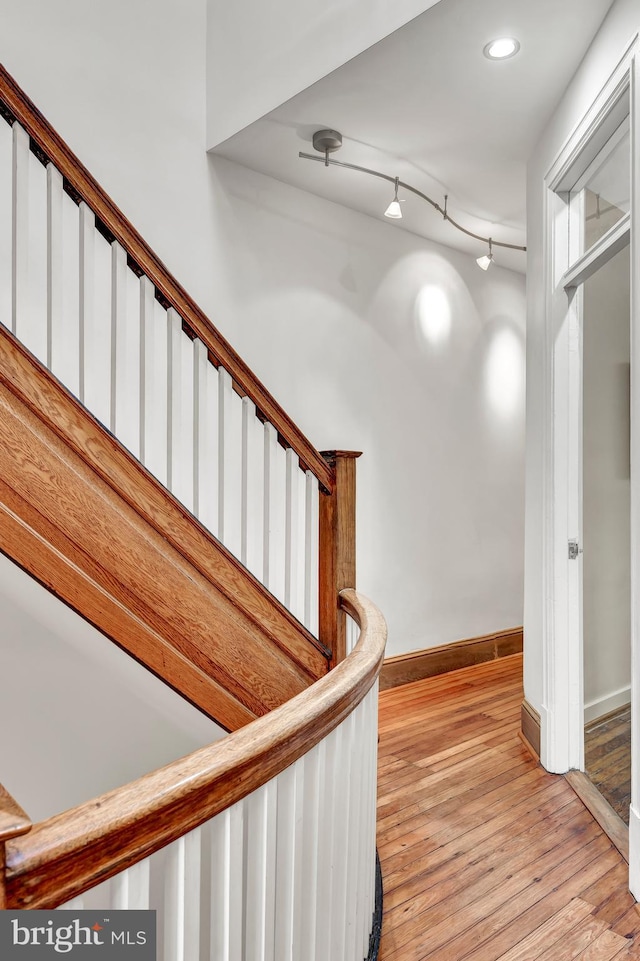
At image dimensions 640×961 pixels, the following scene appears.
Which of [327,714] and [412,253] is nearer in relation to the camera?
[327,714]

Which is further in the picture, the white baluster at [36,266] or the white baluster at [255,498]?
the white baluster at [255,498]

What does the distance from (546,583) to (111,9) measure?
3.19m

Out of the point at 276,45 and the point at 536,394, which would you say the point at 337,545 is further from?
the point at 276,45

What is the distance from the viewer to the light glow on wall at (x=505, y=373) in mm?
4660

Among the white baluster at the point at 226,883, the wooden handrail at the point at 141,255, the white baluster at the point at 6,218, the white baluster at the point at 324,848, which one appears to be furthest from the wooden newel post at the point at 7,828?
the white baluster at the point at 6,218

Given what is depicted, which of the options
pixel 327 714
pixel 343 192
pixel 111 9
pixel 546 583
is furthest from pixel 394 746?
pixel 111 9

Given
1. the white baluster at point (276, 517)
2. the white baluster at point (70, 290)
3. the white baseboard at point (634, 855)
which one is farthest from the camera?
the white baluster at point (276, 517)

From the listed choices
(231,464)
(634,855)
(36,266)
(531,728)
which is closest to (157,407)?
(231,464)

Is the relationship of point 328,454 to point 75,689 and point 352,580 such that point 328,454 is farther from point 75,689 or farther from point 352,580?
point 75,689

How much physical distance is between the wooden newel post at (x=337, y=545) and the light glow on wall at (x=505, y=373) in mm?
2540

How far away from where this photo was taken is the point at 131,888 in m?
0.82

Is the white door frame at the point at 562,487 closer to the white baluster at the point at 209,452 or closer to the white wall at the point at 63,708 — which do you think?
the white baluster at the point at 209,452

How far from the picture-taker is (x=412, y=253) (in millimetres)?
4145
